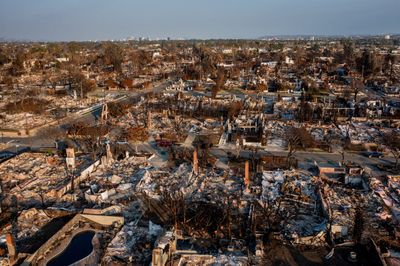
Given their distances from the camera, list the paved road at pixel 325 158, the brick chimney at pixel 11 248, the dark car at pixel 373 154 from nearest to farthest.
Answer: the brick chimney at pixel 11 248 → the paved road at pixel 325 158 → the dark car at pixel 373 154

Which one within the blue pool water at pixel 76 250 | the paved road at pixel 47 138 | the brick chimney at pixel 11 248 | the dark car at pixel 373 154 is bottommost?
the blue pool water at pixel 76 250

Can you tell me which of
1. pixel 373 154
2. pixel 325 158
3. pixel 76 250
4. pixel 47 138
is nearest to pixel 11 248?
pixel 76 250

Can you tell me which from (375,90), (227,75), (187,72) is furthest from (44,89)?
(375,90)

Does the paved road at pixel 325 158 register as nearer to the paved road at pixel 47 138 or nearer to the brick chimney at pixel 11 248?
the paved road at pixel 47 138

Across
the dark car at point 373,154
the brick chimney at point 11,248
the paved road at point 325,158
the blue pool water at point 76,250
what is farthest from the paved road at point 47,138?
the dark car at point 373,154

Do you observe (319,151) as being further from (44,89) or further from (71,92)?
(44,89)

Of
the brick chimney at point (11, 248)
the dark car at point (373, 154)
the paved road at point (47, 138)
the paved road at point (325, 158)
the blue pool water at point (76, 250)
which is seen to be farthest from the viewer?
the paved road at point (47, 138)

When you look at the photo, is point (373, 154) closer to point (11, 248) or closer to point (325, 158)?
point (325, 158)

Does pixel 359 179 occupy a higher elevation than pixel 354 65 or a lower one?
lower
